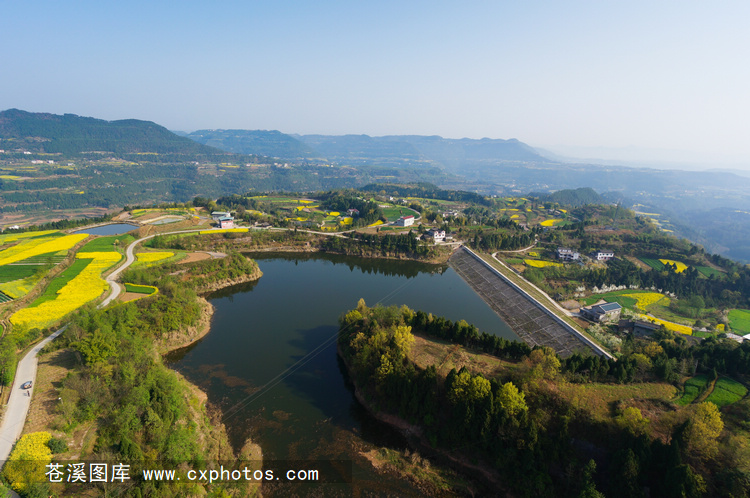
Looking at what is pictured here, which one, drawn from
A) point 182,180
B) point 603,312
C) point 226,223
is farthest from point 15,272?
point 182,180

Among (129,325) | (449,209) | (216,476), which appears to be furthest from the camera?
(449,209)

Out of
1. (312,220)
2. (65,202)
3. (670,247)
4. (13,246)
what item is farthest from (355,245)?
(65,202)

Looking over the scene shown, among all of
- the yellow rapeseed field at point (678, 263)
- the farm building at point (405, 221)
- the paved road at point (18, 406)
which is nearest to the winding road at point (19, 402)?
the paved road at point (18, 406)

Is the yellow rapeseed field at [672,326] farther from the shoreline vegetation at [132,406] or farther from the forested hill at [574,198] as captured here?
the forested hill at [574,198]

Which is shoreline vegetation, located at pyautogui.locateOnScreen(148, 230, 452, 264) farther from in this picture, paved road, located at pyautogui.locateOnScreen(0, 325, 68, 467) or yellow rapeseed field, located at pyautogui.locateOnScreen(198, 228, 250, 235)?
paved road, located at pyautogui.locateOnScreen(0, 325, 68, 467)

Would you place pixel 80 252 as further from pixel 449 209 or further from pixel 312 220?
pixel 449 209

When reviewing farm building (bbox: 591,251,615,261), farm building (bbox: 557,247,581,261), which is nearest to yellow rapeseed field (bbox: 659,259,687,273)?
farm building (bbox: 591,251,615,261)
